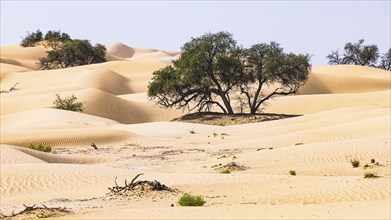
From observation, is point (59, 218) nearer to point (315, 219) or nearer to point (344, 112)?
point (315, 219)

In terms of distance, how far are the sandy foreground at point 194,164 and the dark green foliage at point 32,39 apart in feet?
276

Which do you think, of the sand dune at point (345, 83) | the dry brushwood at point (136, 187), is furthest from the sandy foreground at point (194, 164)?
the sand dune at point (345, 83)

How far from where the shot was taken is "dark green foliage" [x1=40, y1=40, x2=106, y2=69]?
10230 cm

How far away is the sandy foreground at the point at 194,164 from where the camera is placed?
11.9 metres

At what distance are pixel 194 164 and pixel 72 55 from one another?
83.6 metres

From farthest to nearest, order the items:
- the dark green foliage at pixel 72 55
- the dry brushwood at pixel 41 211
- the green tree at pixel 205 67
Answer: the dark green foliage at pixel 72 55
the green tree at pixel 205 67
the dry brushwood at pixel 41 211

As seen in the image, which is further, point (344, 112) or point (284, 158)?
point (344, 112)

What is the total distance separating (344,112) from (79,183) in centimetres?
2837

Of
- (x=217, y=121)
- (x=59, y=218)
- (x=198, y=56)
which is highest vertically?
(x=198, y=56)

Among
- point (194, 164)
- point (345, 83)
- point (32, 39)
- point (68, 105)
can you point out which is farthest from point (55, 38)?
point (194, 164)

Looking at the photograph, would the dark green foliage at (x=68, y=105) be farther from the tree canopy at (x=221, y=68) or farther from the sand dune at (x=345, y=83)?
the sand dune at (x=345, y=83)

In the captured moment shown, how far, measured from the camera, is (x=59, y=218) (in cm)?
1088

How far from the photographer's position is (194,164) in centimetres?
2439

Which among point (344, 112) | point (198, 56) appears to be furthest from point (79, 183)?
point (198, 56)
